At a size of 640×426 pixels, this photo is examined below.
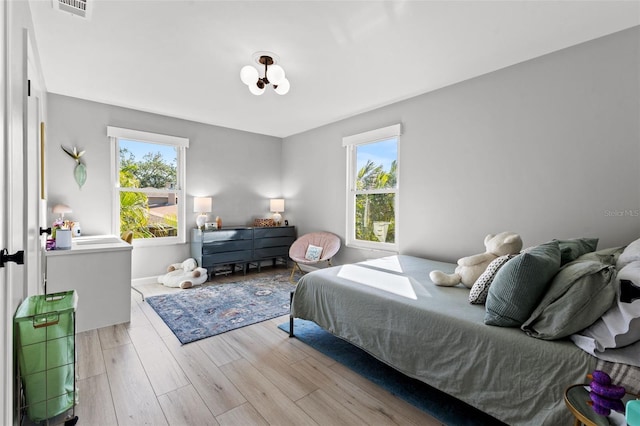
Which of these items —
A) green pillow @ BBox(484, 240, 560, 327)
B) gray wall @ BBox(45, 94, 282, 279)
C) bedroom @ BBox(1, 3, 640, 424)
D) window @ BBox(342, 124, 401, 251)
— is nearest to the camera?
green pillow @ BBox(484, 240, 560, 327)

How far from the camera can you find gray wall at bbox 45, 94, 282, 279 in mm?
3701

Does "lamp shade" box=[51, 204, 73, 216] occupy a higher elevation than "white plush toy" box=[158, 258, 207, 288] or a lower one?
higher

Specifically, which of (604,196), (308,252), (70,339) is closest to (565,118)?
(604,196)

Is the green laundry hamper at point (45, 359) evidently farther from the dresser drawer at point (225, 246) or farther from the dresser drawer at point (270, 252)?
the dresser drawer at point (270, 252)

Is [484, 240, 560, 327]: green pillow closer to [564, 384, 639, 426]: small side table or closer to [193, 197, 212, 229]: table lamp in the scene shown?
[564, 384, 639, 426]: small side table

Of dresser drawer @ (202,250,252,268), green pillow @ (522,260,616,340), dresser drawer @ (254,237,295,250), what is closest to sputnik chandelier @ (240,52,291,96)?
green pillow @ (522,260,616,340)

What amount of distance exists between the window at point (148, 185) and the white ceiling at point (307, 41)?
2.69ft

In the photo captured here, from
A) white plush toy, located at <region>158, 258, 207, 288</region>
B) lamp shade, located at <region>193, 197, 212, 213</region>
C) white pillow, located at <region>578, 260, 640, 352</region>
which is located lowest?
white plush toy, located at <region>158, 258, 207, 288</region>

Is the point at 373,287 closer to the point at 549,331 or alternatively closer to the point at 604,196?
the point at 549,331

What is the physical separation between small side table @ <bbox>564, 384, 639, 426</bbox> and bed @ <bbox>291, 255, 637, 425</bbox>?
98 millimetres

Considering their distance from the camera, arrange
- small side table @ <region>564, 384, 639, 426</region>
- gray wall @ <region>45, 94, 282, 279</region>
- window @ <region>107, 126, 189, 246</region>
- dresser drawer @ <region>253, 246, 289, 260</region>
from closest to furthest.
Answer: small side table @ <region>564, 384, 639, 426</region>, gray wall @ <region>45, 94, 282, 279</region>, window @ <region>107, 126, 189, 246</region>, dresser drawer @ <region>253, 246, 289, 260</region>

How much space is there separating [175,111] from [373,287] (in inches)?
148

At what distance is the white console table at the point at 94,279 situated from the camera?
8.75ft

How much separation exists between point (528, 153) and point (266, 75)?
98.3 inches
